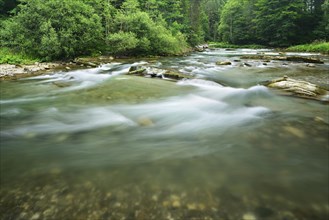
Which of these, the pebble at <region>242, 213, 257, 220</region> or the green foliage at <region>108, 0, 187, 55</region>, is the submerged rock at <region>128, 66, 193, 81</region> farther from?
the green foliage at <region>108, 0, 187, 55</region>

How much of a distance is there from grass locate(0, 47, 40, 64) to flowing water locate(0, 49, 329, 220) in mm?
8649

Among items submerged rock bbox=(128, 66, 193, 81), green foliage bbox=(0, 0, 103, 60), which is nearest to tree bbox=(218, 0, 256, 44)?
green foliage bbox=(0, 0, 103, 60)

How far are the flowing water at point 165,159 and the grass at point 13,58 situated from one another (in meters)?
8.65

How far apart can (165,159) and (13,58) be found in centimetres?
1401

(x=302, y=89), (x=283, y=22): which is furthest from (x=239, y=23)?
(x=302, y=89)

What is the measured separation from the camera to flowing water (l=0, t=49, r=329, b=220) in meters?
2.09

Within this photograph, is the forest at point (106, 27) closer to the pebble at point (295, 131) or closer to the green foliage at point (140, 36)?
the green foliage at point (140, 36)

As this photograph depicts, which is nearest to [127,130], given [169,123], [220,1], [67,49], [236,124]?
[169,123]

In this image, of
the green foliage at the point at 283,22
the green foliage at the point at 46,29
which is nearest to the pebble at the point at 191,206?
the green foliage at the point at 46,29

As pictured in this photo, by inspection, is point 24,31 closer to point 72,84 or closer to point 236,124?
point 72,84

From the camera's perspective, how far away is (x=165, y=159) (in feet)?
9.88

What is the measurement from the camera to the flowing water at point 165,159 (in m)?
2.09

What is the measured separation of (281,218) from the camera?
1.92 metres

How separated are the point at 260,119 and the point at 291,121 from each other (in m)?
0.53
